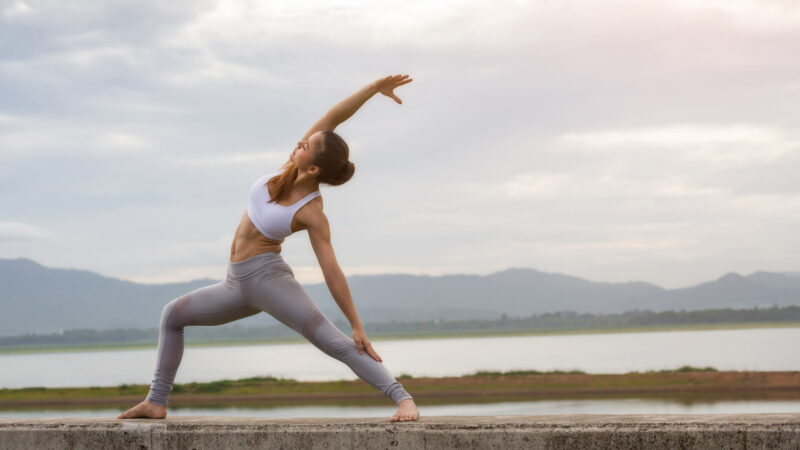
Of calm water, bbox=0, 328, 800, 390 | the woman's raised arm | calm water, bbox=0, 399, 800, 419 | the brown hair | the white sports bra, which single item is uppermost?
the woman's raised arm

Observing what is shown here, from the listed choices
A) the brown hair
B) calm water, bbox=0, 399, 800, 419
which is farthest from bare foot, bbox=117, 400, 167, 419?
calm water, bbox=0, 399, 800, 419

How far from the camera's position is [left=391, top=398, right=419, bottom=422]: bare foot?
14.1 feet

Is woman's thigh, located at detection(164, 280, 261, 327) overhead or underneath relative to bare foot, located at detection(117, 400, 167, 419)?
overhead

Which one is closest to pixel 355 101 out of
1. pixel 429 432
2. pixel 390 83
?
pixel 390 83

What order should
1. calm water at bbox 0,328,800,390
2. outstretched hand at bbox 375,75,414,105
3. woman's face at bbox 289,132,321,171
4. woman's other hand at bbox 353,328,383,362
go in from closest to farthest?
woman's other hand at bbox 353,328,383,362 → woman's face at bbox 289,132,321,171 → outstretched hand at bbox 375,75,414,105 → calm water at bbox 0,328,800,390

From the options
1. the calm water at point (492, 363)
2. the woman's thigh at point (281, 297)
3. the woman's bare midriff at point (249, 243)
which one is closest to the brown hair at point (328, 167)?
the woman's bare midriff at point (249, 243)

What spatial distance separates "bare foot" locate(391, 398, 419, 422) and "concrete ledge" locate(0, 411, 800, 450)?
0.07m

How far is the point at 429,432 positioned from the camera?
13.3 ft

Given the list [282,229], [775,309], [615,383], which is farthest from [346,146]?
[775,309]

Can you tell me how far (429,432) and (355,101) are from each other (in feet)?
6.60

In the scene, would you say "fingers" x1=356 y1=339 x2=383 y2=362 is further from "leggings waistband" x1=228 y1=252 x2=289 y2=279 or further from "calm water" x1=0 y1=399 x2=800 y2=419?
"calm water" x1=0 y1=399 x2=800 y2=419

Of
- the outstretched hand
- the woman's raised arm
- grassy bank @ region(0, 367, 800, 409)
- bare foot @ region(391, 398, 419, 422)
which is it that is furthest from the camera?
grassy bank @ region(0, 367, 800, 409)

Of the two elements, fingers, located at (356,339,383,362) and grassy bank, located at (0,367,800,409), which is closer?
fingers, located at (356,339,383,362)

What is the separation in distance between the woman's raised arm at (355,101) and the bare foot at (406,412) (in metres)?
1.57
